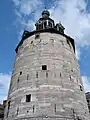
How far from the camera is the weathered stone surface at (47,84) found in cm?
1440

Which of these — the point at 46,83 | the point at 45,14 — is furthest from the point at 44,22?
the point at 46,83

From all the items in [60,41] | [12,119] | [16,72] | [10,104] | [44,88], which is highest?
[60,41]

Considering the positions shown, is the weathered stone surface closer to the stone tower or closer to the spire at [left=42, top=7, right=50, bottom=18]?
the stone tower

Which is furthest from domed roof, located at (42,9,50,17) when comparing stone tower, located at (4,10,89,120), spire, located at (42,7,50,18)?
stone tower, located at (4,10,89,120)

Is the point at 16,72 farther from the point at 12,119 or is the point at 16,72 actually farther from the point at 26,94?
the point at 12,119

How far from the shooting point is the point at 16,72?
18.2 metres

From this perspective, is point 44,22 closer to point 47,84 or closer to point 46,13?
point 46,13

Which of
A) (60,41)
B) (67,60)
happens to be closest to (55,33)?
(60,41)

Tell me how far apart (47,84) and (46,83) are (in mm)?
115

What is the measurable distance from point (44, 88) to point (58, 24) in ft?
37.0

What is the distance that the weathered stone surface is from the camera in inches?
567

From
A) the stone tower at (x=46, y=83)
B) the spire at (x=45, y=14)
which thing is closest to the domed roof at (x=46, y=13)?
the spire at (x=45, y=14)

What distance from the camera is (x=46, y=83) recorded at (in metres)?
15.8

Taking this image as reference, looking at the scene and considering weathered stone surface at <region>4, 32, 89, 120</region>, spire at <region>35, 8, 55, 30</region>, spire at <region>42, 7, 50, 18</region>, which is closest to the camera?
weathered stone surface at <region>4, 32, 89, 120</region>
